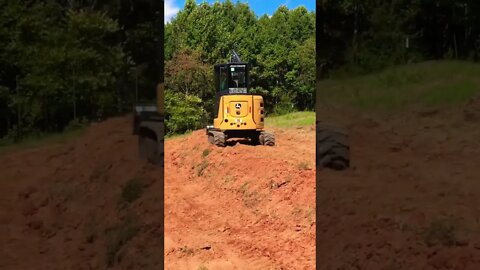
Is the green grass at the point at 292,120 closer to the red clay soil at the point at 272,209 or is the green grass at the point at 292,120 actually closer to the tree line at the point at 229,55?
the tree line at the point at 229,55

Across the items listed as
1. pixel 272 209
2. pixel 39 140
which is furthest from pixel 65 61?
pixel 272 209

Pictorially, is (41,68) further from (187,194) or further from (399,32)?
(399,32)

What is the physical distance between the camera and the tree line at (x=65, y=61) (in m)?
5.70

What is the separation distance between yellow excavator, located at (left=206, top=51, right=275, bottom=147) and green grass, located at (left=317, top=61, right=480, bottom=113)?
63.8 inches

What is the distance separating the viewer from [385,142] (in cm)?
640

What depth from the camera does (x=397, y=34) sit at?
6453 mm

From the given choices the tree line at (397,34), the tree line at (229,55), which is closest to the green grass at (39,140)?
the tree line at (397,34)

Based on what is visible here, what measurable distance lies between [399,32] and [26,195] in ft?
18.4

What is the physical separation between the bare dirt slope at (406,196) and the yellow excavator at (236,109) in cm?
165

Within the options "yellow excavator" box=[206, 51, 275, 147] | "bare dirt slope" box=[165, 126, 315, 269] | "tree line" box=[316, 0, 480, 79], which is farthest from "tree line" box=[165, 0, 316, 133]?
"tree line" box=[316, 0, 480, 79]

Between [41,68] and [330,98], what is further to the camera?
[330,98]

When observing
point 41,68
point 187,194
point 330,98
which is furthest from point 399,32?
point 41,68

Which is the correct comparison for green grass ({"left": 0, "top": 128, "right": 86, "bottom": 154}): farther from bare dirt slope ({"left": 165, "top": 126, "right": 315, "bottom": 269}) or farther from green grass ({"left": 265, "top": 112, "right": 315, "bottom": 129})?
green grass ({"left": 265, "top": 112, "right": 315, "bottom": 129})

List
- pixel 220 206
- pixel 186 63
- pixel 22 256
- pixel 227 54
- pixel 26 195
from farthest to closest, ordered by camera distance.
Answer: pixel 227 54, pixel 186 63, pixel 220 206, pixel 26 195, pixel 22 256
